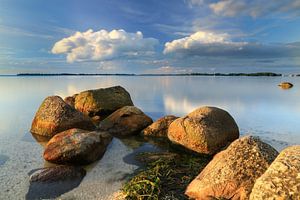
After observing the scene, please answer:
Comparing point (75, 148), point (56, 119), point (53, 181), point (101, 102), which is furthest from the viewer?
point (101, 102)

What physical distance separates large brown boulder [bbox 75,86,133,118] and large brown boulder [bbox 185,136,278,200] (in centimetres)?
1028

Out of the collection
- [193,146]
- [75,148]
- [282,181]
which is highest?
[282,181]

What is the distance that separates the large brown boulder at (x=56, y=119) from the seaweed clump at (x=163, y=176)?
13.2 ft

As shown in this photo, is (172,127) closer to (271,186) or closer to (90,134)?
(90,134)

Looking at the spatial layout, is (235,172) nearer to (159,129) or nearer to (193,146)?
(193,146)

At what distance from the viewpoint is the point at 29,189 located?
632 cm

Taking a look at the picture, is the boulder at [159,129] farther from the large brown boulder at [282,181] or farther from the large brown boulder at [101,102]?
the large brown boulder at [282,181]

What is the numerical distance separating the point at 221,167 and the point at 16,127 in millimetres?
10844

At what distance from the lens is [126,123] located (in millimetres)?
12094

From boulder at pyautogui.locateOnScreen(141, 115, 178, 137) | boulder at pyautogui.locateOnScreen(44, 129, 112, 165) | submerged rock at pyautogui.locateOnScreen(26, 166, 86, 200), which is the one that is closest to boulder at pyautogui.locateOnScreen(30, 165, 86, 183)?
submerged rock at pyautogui.locateOnScreen(26, 166, 86, 200)

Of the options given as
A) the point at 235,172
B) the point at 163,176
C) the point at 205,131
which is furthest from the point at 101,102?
the point at 235,172

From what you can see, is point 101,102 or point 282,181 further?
point 101,102

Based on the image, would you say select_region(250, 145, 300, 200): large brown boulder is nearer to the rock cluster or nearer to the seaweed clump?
the rock cluster

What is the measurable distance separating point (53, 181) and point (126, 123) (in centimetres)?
568
